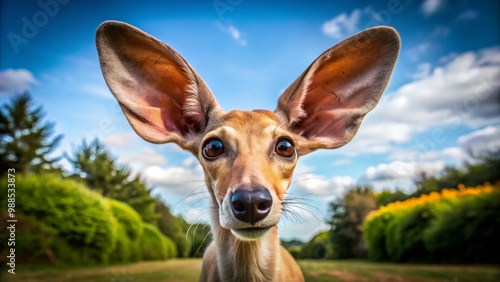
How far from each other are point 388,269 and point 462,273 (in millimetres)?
860

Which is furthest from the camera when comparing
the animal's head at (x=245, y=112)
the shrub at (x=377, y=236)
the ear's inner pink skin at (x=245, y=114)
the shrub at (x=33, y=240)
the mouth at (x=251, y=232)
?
the shrub at (x=377, y=236)

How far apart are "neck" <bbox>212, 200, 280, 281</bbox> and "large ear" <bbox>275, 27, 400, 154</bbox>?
67 centimetres

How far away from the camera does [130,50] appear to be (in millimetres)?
2211

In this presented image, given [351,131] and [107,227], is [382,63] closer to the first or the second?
[351,131]

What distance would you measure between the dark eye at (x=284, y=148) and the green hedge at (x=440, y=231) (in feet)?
12.8

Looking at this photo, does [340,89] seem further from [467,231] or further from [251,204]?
[467,231]

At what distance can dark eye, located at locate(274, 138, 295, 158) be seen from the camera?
84.0 inches

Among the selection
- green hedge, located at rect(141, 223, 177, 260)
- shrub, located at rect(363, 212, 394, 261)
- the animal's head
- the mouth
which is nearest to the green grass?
green hedge, located at rect(141, 223, 177, 260)

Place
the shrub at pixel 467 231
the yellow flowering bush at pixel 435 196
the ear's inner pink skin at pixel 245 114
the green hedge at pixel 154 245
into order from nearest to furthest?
1. the ear's inner pink skin at pixel 245 114
2. the shrub at pixel 467 231
3. the yellow flowering bush at pixel 435 196
4. the green hedge at pixel 154 245

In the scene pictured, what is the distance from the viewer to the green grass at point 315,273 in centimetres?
390

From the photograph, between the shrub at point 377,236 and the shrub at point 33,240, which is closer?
the shrub at point 33,240

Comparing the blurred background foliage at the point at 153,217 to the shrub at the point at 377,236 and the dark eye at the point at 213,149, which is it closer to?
the shrub at the point at 377,236

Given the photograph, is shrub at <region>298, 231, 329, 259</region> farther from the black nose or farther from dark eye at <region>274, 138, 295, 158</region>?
the black nose

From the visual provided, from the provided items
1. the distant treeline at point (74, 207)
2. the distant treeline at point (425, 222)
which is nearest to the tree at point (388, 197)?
the distant treeline at point (425, 222)
